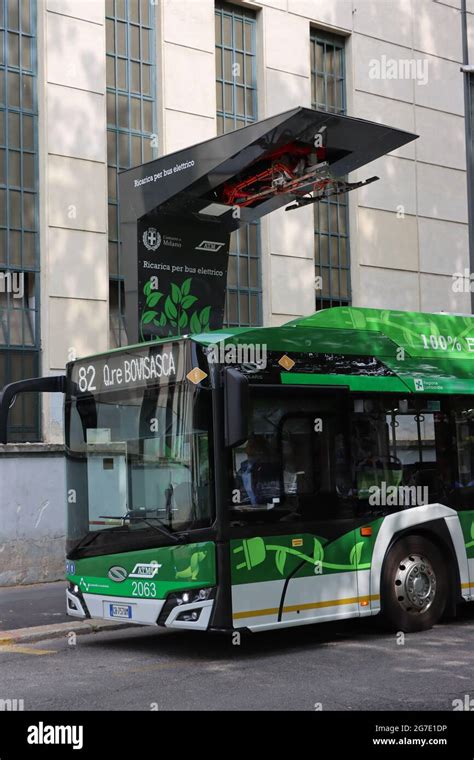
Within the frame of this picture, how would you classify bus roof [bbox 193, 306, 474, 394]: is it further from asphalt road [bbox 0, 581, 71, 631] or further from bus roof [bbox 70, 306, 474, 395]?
asphalt road [bbox 0, 581, 71, 631]

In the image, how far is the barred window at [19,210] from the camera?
50.8 feet

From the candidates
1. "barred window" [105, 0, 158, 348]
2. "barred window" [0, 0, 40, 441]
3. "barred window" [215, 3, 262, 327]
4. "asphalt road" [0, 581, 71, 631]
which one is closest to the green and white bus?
"asphalt road" [0, 581, 71, 631]

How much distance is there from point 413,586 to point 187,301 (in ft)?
16.3

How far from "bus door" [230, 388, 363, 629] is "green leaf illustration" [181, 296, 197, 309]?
3.85 meters

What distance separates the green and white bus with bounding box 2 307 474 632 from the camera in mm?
9047

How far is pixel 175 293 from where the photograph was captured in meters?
13.4

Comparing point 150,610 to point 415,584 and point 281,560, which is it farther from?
point 415,584

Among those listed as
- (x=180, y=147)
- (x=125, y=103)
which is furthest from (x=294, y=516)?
(x=125, y=103)

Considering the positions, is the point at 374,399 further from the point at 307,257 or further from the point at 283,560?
the point at 307,257

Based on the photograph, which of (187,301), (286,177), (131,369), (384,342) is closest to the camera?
(131,369)

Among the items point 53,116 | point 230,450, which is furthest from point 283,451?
point 53,116

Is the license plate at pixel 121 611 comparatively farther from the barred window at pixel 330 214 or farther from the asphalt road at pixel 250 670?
the barred window at pixel 330 214
